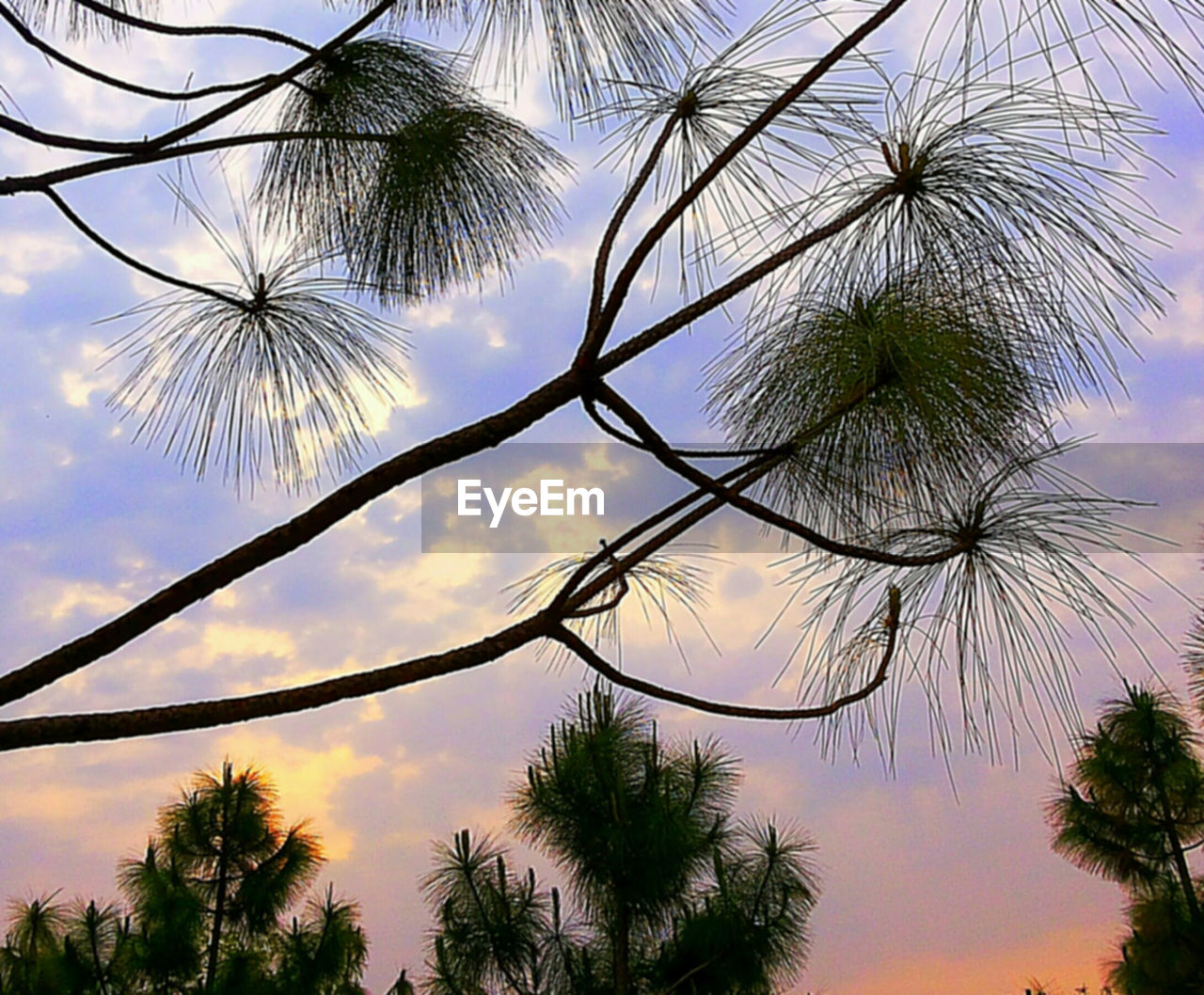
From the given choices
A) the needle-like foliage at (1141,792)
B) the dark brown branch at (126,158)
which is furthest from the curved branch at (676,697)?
the needle-like foliage at (1141,792)

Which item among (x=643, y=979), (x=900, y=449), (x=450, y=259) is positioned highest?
(x=450, y=259)

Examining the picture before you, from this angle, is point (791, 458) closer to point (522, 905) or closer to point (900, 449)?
point (900, 449)

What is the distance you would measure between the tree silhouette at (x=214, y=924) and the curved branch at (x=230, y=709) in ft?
20.4

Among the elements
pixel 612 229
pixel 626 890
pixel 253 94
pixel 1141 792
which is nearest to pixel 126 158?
pixel 253 94

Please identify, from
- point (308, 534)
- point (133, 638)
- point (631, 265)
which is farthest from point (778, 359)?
point (133, 638)

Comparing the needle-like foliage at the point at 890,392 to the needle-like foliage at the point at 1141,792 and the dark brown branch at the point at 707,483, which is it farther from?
the needle-like foliage at the point at 1141,792

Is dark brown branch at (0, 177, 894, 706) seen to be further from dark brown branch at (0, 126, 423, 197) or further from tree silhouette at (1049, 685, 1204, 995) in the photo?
tree silhouette at (1049, 685, 1204, 995)

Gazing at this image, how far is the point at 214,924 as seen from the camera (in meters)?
6.91

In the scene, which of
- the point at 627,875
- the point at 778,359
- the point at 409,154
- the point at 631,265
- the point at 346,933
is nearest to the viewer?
the point at 631,265

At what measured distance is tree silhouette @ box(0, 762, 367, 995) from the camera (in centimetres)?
672

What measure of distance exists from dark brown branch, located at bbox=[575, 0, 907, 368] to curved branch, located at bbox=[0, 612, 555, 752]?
10.3 inches

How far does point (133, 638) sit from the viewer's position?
991 mm

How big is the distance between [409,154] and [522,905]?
5.07 meters

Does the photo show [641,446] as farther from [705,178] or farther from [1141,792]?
[1141,792]
